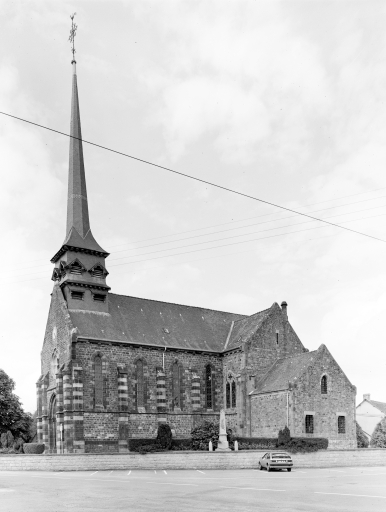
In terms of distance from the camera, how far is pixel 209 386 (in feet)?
162

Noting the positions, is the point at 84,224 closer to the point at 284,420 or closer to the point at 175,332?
the point at 175,332

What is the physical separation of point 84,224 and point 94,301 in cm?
632

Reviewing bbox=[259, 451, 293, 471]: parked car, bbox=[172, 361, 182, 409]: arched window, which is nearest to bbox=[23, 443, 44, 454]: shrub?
bbox=[172, 361, 182, 409]: arched window

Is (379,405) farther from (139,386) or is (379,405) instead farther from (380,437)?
(139,386)

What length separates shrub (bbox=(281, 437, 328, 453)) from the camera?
39.0 metres

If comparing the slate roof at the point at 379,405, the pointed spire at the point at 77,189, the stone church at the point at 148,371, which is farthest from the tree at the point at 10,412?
the slate roof at the point at 379,405

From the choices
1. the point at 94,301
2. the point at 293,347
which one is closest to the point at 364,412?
the point at 293,347

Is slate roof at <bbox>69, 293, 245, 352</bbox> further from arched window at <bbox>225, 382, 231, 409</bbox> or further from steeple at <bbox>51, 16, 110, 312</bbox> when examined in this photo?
arched window at <bbox>225, 382, 231, 409</bbox>

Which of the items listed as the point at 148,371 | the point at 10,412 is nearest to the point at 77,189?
the point at 148,371

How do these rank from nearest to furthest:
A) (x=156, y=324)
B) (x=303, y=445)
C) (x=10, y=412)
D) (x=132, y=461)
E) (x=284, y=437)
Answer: (x=132, y=461), (x=303, y=445), (x=284, y=437), (x=156, y=324), (x=10, y=412)

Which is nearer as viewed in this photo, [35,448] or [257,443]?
[257,443]

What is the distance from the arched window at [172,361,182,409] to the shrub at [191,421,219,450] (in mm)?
2664

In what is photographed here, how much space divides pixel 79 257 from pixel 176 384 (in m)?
12.6

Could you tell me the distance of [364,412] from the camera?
95562 mm
